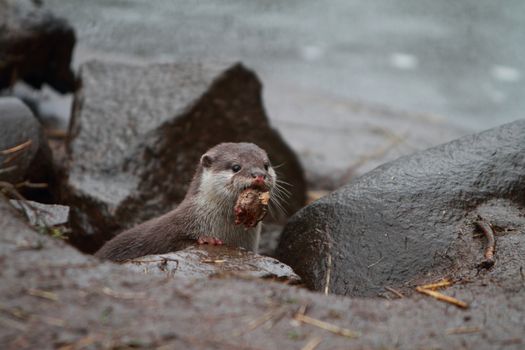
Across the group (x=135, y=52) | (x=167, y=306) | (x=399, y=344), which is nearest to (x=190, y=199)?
(x=167, y=306)

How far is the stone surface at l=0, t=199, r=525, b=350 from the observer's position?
121 inches

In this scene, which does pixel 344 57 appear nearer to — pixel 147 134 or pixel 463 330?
pixel 147 134

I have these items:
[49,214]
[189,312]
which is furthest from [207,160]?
[189,312]

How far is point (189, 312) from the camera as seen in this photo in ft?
10.8

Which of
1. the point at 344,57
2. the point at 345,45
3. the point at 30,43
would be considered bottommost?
the point at 30,43

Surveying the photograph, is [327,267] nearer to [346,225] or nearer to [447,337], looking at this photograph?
[346,225]

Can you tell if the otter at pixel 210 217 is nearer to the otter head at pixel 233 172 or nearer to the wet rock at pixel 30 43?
the otter head at pixel 233 172

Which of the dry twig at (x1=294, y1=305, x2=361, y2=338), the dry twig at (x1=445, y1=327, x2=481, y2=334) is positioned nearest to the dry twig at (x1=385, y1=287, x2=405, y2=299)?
the dry twig at (x1=445, y1=327, x2=481, y2=334)

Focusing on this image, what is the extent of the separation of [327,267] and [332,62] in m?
9.79

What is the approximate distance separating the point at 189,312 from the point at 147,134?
367 centimetres

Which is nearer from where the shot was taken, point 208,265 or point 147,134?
point 208,265

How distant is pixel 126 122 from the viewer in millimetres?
6898

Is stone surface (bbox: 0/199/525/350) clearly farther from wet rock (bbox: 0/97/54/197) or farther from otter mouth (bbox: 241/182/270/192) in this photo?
wet rock (bbox: 0/97/54/197)

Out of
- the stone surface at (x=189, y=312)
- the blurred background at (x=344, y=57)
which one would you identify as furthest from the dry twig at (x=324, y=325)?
the blurred background at (x=344, y=57)
